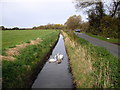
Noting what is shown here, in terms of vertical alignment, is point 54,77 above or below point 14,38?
below

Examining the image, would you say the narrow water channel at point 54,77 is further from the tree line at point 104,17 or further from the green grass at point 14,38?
the tree line at point 104,17

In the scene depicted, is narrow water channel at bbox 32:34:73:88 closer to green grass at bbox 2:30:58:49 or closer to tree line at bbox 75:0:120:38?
green grass at bbox 2:30:58:49

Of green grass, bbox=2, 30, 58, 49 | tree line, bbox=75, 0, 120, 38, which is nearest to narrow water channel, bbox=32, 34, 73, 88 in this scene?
green grass, bbox=2, 30, 58, 49

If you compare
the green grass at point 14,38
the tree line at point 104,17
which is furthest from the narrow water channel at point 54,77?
the tree line at point 104,17

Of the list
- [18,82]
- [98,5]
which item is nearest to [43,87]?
[18,82]

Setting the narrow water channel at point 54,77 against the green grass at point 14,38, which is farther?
the green grass at point 14,38

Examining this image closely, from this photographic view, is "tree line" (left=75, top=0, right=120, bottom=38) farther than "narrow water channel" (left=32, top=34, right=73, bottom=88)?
Yes

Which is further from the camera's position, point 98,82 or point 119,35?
point 119,35

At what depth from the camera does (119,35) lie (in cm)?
2220

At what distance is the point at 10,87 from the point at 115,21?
24686 millimetres

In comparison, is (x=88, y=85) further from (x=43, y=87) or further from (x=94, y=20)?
(x=94, y=20)

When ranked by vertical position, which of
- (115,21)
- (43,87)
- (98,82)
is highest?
(115,21)

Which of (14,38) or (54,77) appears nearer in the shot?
(54,77)

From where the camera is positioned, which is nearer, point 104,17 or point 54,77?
point 54,77
